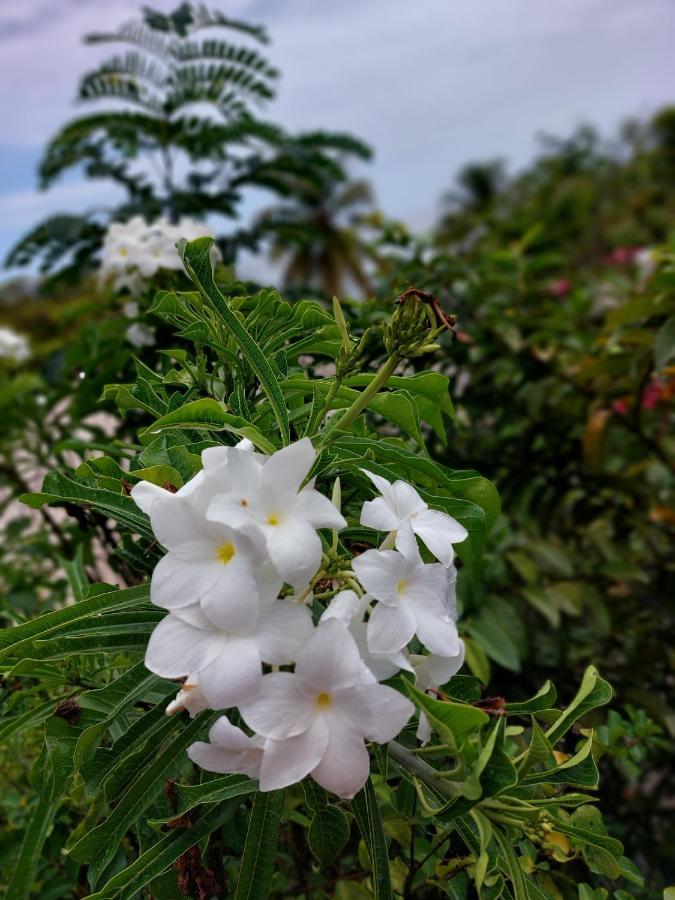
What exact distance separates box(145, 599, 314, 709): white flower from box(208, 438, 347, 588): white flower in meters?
0.03

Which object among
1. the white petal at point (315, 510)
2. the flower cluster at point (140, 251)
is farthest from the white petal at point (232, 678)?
the flower cluster at point (140, 251)

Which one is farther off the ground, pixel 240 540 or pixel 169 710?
pixel 240 540

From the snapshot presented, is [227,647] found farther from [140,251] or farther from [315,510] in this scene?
[140,251]

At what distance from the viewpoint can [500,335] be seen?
6.32 feet

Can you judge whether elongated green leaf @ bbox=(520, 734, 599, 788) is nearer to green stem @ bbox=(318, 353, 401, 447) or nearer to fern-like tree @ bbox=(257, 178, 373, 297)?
green stem @ bbox=(318, 353, 401, 447)

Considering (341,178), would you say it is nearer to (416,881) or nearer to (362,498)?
(362,498)

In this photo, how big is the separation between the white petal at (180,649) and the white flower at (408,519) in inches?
5.8

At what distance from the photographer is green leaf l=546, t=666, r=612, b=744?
24.3 inches

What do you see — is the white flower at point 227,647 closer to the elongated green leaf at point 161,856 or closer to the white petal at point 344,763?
the white petal at point 344,763

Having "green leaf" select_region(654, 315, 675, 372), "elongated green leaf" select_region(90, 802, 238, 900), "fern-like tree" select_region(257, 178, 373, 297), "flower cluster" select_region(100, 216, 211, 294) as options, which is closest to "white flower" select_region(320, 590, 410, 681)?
"elongated green leaf" select_region(90, 802, 238, 900)

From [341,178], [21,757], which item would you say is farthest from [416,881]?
[341,178]

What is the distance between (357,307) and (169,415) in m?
0.62

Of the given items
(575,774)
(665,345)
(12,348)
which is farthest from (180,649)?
(12,348)

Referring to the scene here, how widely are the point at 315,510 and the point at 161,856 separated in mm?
329
